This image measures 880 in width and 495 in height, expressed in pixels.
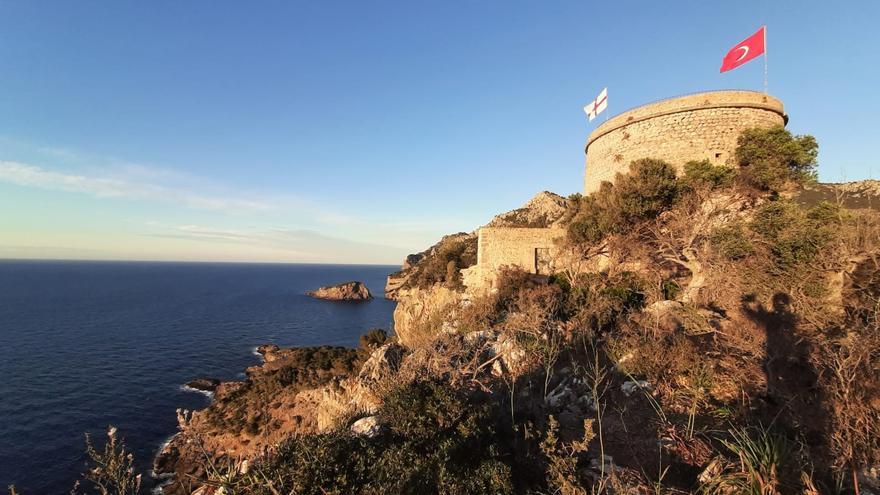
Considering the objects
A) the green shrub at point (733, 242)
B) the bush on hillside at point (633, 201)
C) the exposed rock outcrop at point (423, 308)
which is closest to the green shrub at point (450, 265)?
the exposed rock outcrop at point (423, 308)

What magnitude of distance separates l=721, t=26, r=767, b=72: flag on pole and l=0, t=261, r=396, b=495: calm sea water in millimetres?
35399

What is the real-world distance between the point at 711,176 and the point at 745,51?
544 centimetres

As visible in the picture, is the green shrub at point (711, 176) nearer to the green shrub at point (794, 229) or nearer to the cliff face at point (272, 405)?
the green shrub at point (794, 229)

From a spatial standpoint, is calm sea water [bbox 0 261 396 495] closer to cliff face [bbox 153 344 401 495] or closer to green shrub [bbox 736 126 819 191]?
cliff face [bbox 153 344 401 495]

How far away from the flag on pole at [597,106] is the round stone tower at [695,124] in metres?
1.42

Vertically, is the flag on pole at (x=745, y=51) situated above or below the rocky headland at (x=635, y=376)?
above

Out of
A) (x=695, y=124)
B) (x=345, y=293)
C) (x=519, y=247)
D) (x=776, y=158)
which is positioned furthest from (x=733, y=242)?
(x=345, y=293)

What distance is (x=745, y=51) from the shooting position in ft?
51.2

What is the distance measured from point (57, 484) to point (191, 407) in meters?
8.01

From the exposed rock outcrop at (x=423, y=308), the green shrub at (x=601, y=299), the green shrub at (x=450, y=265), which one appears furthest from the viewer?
the green shrub at (x=450, y=265)

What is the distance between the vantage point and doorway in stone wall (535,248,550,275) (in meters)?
22.3

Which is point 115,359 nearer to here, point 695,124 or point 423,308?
point 423,308

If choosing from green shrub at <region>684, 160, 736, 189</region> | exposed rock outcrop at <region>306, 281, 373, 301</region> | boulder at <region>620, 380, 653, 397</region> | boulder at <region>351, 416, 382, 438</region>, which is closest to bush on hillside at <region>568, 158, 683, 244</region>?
green shrub at <region>684, 160, 736, 189</region>

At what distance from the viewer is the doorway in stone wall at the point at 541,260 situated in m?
22.3
